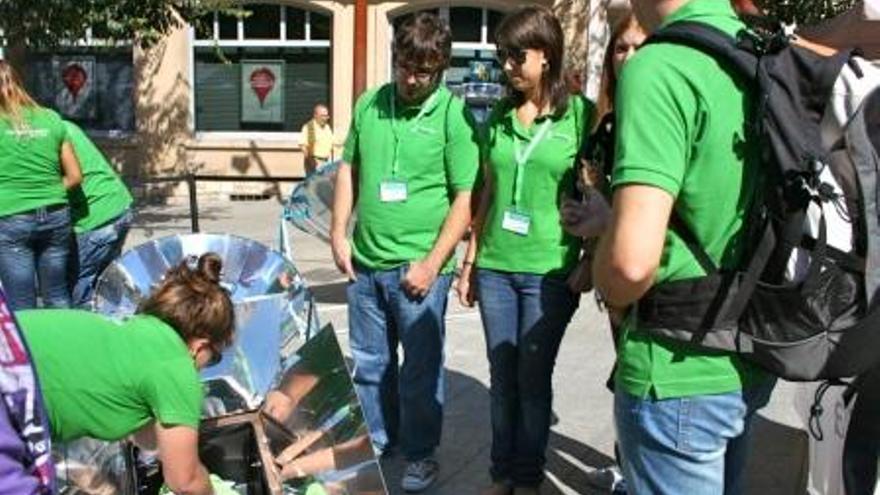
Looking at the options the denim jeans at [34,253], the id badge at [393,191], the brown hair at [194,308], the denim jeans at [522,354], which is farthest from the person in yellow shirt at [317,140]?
the brown hair at [194,308]

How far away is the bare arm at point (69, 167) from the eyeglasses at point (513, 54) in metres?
2.41

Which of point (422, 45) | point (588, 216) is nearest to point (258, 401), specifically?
point (422, 45)

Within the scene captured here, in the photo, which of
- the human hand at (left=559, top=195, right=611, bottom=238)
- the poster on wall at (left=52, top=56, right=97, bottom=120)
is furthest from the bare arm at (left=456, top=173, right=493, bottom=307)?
the poster on wall at (left=52, top=56, right=97, bottom=120)

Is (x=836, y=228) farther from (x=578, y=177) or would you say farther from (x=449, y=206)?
(x=449, y=206)

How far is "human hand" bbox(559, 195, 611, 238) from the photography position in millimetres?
2168

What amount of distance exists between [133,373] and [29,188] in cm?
250

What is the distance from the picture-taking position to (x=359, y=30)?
43.7ft

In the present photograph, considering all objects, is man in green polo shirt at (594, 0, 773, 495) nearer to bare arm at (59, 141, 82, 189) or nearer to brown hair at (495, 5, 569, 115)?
brown hair at (495, 5, 569, 115)

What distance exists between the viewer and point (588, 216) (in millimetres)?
2211

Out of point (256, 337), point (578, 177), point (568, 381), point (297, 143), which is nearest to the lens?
point (578, 177)

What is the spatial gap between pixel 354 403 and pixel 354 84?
10866 mm

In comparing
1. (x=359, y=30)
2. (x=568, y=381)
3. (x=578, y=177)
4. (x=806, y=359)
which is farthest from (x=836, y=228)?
(x=359, y=30)

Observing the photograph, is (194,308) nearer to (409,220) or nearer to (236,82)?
(409,220)

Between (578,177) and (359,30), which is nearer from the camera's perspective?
(578,177)
